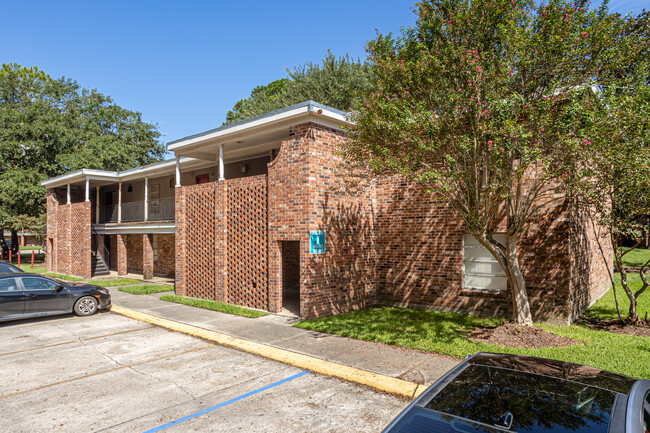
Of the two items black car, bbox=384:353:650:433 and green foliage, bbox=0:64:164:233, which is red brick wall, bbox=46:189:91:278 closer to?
green foliage, bbox=0:64:164:233

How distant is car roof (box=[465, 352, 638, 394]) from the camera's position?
115 inches

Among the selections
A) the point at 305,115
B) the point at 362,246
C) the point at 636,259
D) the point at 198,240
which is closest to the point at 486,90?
the point at 305,115

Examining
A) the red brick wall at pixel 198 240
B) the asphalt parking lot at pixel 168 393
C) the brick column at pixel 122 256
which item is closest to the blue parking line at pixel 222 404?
the asphalt parking lot at pixel 168 393

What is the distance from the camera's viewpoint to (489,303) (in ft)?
34.4

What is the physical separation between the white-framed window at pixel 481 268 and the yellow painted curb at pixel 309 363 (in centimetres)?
546

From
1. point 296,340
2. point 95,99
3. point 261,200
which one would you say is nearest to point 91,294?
point 261,200

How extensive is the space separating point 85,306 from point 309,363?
8.58m

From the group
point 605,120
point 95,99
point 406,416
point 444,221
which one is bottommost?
point 406,416

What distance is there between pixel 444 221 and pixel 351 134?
4126 millimetres

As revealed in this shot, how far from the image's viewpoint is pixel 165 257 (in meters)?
22.6

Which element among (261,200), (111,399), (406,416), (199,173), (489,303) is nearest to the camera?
(406,416)

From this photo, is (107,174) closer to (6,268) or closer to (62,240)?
(62,240)

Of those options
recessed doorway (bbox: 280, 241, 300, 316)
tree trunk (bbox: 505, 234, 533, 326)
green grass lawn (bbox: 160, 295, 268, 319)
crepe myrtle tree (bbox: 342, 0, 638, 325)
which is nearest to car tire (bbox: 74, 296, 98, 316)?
green grass lawn (bbox: 160, 295, 268, 319)

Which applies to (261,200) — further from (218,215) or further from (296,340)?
(296,340)
